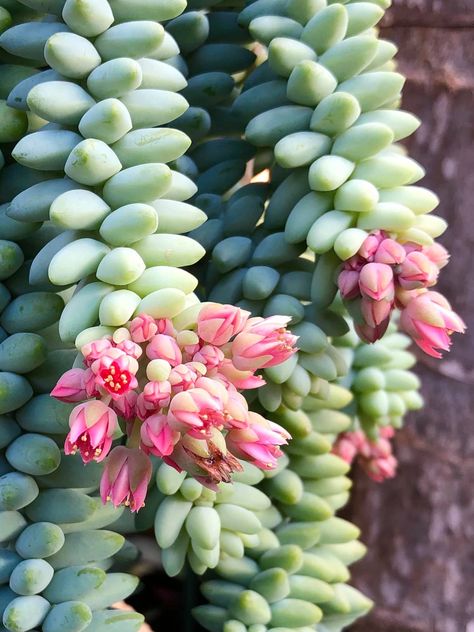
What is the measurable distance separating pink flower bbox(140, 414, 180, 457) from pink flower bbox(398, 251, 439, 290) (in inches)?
6.1

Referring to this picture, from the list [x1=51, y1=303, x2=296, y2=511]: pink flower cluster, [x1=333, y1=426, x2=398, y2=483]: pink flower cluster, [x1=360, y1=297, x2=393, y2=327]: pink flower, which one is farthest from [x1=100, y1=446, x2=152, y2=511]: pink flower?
[x1=333, y1=426, x2=398, y2=483]: pink flower cluster

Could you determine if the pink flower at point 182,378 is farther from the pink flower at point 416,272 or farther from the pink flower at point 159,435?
the pink flower at point 416,272

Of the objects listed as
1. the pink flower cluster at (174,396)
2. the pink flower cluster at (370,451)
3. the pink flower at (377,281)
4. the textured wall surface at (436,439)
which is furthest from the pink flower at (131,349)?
the textured wall surface at (436,439)

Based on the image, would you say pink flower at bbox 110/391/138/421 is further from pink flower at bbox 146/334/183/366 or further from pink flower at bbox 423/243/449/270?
pink flower at bbox 423/243/449/270

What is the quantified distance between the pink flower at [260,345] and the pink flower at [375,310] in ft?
0.24

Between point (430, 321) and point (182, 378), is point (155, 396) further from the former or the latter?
point (430, 321)

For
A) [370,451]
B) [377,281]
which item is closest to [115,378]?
[377,281]

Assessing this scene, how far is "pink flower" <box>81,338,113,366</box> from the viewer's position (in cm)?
33

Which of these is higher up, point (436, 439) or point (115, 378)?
point (115, 378)

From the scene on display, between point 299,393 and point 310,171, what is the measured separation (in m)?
0.13

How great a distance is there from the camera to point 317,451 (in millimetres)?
562

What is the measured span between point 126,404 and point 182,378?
3cm

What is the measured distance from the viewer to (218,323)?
0.35m

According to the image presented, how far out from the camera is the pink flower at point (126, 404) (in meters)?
0.35
